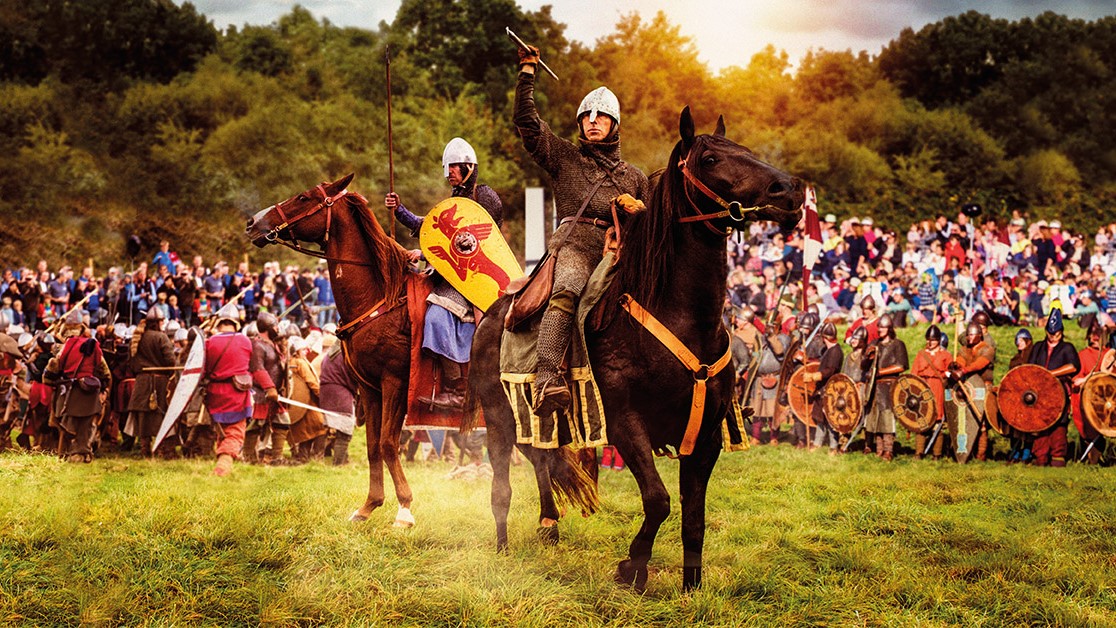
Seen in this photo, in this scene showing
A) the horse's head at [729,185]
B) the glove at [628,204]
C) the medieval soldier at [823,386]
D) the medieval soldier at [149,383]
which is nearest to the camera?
the horse's head at [729,185]

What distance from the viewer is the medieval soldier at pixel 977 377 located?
10.8 meters

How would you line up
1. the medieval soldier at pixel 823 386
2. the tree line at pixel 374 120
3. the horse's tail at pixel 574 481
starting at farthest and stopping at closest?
the tree line at pixel 374 120
the medieval soldier at pixel 823 386
the horse's tail at pixel 574 481

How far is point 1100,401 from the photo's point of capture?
32.1 feet

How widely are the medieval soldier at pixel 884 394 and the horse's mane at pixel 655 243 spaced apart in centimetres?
674

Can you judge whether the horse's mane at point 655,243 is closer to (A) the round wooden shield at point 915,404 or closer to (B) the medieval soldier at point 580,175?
(B) the medieval soldier at point 580,175

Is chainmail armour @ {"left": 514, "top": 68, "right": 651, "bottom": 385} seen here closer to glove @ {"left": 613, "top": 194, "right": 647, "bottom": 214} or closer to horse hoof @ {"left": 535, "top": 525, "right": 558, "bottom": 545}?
glove @ {"left": 613, "top": 194, "right": 647, "bottom": 214}

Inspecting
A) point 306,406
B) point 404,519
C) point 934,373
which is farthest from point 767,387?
point 404,519

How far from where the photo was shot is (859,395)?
11.2m

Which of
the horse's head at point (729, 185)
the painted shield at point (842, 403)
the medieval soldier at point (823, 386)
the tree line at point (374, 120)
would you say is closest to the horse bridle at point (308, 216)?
the horse's head at point (729, 185)

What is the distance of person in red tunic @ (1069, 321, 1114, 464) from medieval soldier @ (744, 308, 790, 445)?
137 inches

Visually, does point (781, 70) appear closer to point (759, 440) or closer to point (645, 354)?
point (759, 440)

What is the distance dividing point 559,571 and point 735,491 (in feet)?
11.8

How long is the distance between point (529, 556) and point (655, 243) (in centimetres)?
213

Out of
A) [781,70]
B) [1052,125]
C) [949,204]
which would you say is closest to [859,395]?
[781,70]
